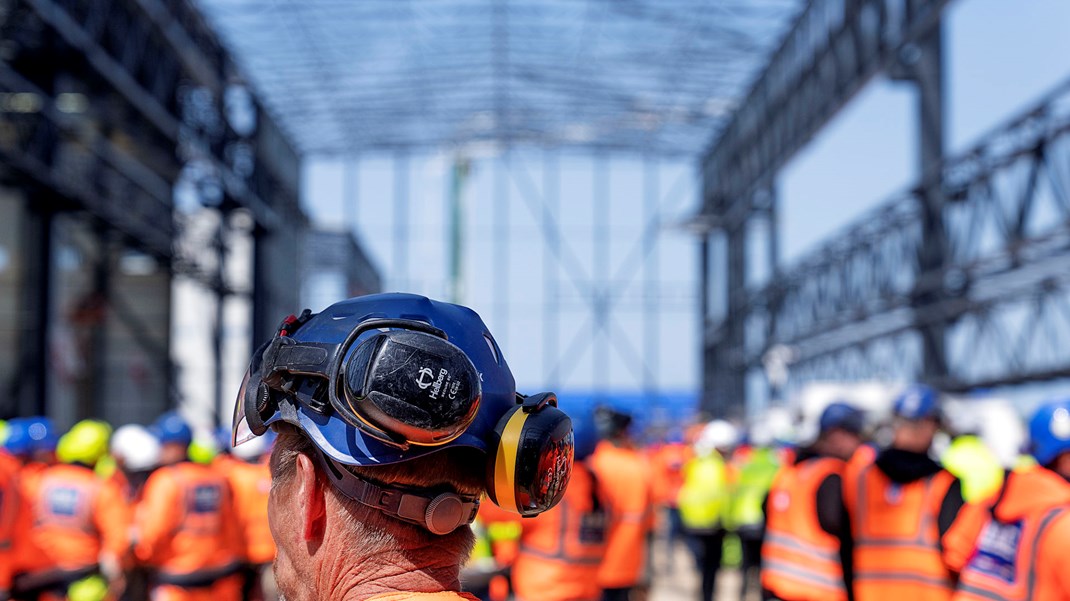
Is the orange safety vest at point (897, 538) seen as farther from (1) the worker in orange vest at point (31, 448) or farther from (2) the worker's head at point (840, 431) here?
(1) the worker in orange vest at point (31, 448)

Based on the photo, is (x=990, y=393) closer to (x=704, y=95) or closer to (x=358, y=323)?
(x=358, y=323)

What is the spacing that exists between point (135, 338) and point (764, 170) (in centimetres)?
1373

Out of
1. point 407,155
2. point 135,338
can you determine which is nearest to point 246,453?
point 135,338

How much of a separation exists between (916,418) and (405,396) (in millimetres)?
4334

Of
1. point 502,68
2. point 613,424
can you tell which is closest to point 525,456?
point 613,424

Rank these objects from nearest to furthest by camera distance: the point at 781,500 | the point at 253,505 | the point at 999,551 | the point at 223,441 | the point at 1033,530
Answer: the point at 1033,530, the point at 999,551, the point at 781,500, the point at 253,505, the point at 223,441

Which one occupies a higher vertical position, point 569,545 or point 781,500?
point 781,500

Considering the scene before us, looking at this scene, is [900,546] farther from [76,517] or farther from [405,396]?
[76,517]

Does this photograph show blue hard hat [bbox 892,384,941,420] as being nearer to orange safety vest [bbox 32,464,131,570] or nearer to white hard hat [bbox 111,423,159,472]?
orange safety vest [bbox 32,464,131,570]

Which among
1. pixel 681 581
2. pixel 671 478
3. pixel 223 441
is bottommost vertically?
pixel 681 581

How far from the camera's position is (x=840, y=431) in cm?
698

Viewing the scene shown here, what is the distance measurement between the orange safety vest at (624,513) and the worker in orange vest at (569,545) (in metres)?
0.59

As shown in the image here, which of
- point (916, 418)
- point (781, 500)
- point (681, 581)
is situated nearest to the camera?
point (916, 418)

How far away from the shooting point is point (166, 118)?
19.3 m
